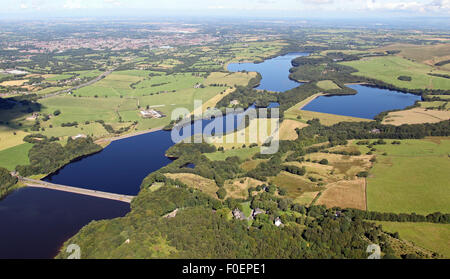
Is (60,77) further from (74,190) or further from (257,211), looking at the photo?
(257,211)

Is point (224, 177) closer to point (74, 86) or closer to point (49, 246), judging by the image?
point (49, 246)

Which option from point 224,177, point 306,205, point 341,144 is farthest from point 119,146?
point 341,144

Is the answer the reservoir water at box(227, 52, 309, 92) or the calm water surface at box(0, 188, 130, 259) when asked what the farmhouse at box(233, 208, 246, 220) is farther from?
the reservoir water at box(227, 52, 309, 92)

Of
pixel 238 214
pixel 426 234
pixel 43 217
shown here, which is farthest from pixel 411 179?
pixel 43 217

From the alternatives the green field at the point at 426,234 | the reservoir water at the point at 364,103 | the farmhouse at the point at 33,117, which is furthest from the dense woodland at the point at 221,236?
the farmhouse at the point at 33,117

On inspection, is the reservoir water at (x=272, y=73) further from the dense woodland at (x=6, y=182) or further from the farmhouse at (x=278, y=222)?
the dense woodland at (x=6, y=182)

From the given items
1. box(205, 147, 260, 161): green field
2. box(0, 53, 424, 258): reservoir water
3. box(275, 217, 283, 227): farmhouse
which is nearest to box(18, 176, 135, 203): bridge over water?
box(0, 53, 424, 258): reservoir water
